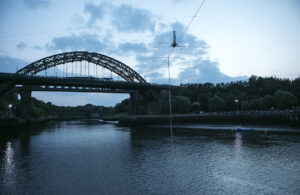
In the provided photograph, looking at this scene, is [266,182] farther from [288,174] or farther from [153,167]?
[153,167]

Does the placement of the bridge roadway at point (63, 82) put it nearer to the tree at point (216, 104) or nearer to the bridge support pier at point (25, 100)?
the bridge support pier at point (25, 100)

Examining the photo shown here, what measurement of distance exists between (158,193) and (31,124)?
72.8m

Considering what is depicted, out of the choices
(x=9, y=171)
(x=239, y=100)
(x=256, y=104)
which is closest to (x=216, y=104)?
(x=239, y=100)

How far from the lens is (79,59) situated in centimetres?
7950

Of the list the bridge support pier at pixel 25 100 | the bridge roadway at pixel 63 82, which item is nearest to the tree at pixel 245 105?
the bridge roadway at pixel 63 82

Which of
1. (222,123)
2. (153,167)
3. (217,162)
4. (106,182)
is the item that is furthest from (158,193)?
(222,123)

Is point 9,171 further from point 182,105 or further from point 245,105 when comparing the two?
point 245,105

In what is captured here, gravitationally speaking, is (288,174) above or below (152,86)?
below

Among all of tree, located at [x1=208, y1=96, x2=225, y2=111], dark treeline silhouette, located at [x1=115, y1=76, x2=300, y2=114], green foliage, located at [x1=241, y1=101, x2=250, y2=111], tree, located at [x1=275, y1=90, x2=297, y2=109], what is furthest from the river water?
tree, located at [x1=208, y1=96, x2=225, y2=111]

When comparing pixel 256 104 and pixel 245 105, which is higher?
pixel 256 104

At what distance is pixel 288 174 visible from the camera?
46.6 feet

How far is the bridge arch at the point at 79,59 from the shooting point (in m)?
71.9

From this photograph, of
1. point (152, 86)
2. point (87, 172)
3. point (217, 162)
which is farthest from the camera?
point (152, 86)

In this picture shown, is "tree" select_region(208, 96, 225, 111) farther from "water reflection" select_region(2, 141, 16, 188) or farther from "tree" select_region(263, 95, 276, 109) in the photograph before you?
"water reflection" select_region(2, 141, 16, 188)
